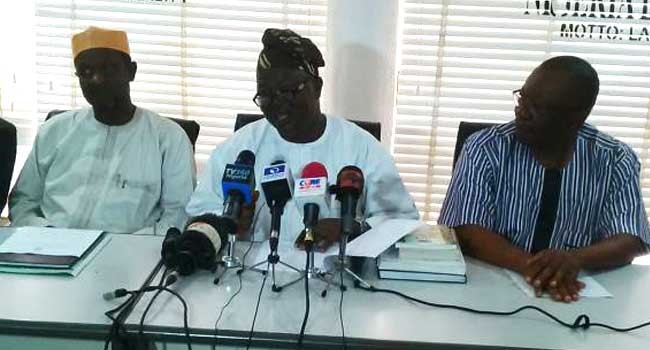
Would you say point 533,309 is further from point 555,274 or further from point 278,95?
point 278,95

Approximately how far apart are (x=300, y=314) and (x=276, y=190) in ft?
0.94

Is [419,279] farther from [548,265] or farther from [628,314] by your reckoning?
[628,314]

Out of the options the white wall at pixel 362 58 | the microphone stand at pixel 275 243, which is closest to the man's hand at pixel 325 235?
the microphone stand at pixel 275 243

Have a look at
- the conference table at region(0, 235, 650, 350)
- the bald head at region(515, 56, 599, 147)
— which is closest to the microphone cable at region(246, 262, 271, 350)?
the conference table at region(0, 235, 650, 350)

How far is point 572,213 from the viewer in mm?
2014

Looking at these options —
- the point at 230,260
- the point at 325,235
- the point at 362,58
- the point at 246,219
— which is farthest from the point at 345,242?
the point at 362,58

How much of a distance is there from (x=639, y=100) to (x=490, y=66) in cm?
65

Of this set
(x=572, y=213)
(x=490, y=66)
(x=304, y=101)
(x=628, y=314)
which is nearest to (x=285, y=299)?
(x=304, y=101)

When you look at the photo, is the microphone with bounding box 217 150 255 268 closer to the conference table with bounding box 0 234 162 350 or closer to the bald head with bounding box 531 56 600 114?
the conference table with bounding box 0 234 162 350

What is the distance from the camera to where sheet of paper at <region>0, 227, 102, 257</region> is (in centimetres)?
176

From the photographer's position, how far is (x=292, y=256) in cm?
181

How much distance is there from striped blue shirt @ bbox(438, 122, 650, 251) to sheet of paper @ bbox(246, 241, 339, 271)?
0.41 m

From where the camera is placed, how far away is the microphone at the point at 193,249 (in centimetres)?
165

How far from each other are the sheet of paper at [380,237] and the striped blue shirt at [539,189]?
212 millimetres
